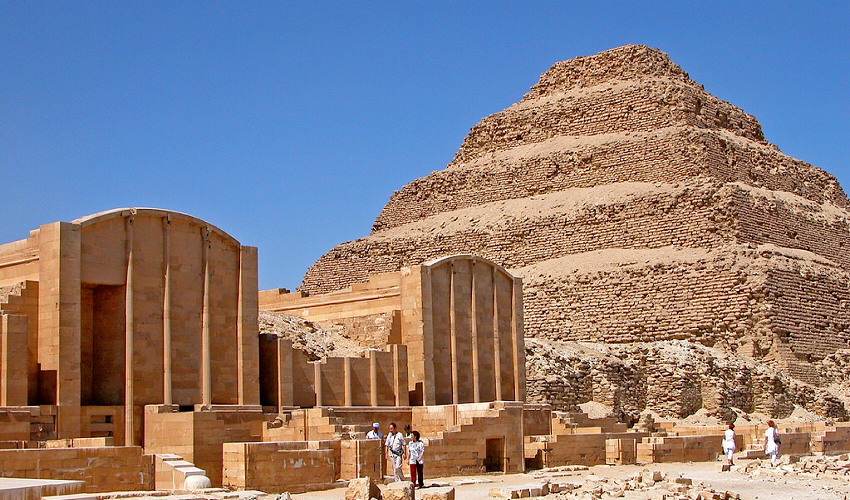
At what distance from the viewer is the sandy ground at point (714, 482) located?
756 inches

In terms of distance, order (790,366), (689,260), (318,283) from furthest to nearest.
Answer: (318,283) < (689,260) < (790,366)

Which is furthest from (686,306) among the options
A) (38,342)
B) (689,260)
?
(38,342)

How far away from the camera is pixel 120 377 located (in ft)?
70.9

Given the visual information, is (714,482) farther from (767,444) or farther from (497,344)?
(497,344)

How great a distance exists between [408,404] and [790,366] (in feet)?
73.6

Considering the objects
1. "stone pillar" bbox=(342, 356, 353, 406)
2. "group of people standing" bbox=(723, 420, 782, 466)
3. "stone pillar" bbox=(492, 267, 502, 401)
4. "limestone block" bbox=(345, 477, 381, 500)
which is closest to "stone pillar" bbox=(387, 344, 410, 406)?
"stone pillar" bbox=(342, 356, 353, 406)

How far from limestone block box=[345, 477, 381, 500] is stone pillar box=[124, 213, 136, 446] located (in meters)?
5.70

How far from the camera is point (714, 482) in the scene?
21.3m

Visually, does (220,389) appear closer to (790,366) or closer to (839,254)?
(790,366)

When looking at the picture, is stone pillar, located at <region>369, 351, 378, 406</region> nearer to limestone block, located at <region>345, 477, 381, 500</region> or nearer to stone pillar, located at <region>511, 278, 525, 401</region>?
stone pillar, located at <region>511, 278, 525, 401</region>

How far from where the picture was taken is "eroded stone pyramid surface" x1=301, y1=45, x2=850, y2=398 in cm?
4784

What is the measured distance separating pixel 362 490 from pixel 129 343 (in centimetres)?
652

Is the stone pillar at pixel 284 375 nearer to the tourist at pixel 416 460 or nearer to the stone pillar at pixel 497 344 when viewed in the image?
the tourist at pixel 416 460

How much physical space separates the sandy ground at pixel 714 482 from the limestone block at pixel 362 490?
1.38 m
